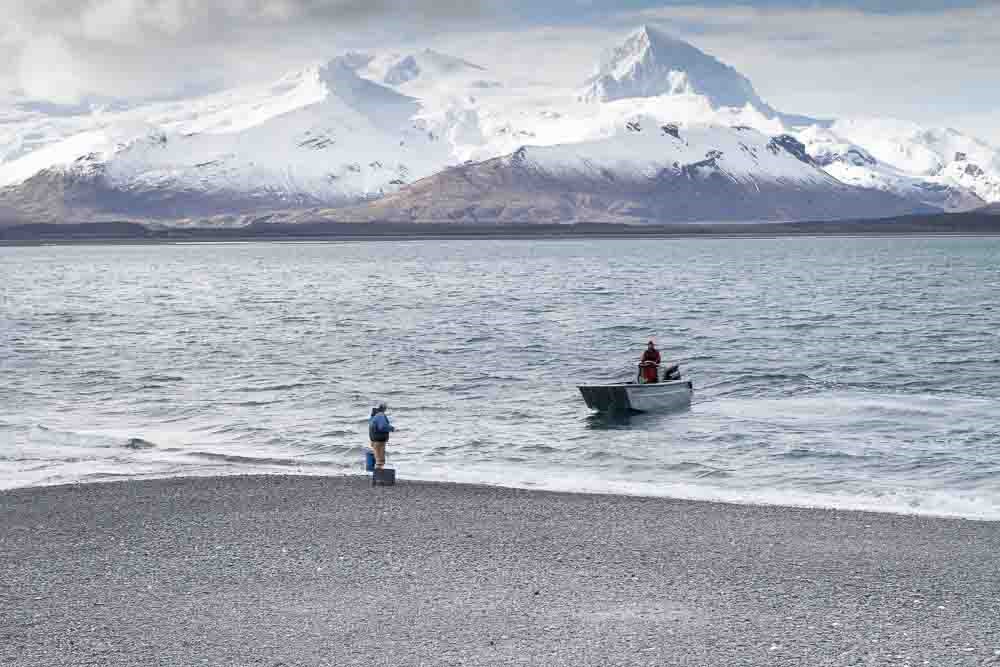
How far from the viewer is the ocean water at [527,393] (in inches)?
1215

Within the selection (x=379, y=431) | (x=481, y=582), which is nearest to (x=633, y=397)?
(x=379, y=431)

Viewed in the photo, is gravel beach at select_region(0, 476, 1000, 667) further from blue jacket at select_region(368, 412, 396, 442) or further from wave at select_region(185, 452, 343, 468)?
wave at select_region(185, 452, 343, 468)

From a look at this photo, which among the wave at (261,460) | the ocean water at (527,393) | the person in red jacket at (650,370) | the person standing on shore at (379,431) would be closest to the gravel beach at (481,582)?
the person standing on shore at (379,431)

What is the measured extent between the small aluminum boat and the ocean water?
666mm

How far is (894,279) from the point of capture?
149 m

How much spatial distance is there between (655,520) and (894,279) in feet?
439

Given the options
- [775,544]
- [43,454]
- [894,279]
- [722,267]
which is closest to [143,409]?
[43,454]

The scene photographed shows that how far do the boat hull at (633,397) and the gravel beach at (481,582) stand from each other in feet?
48.6

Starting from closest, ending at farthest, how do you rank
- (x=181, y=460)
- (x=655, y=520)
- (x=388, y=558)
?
(x=388, y=558) → (x=655, y=520) → (x=181, y=460)

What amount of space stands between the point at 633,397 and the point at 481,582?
23.6 m

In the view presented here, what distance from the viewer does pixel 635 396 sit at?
40969 millimetres

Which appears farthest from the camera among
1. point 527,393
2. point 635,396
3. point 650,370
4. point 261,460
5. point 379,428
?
point 527,393

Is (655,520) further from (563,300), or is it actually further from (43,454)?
(563,300)

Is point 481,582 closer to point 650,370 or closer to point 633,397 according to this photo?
point 633,397
